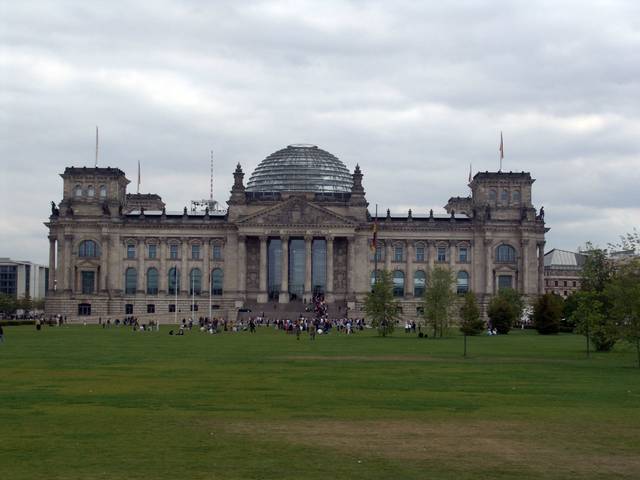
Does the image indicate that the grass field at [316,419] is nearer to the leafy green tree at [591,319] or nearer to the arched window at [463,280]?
the leafy green tree at [591,319]

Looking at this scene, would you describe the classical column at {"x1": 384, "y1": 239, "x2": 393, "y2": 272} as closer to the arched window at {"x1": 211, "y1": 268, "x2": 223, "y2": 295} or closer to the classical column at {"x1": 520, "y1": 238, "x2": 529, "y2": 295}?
the classical column at {"x1": 520, "y1": 238, "x2": 529, "y2": 295}

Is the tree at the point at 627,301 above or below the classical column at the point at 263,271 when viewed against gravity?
below

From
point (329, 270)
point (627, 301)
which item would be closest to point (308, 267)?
point (329, 270)

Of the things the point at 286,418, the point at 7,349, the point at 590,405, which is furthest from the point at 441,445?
the point at 7,349

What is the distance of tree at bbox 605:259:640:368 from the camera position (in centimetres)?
5391

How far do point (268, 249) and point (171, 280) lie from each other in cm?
1591

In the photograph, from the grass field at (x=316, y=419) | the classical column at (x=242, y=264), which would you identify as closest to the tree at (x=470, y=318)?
the grass field at (x=316, y=419)

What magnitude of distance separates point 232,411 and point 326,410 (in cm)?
302

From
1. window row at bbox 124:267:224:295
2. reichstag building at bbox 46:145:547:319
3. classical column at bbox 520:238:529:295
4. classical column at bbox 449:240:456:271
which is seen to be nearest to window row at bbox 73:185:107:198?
reichstag building at bbox 46:145:547:319

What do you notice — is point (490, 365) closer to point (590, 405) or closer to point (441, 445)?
point (590, 405)

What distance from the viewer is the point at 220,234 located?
15638 cm

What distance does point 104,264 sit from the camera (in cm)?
15475

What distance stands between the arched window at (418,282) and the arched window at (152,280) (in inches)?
1597

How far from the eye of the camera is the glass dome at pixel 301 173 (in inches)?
6752
